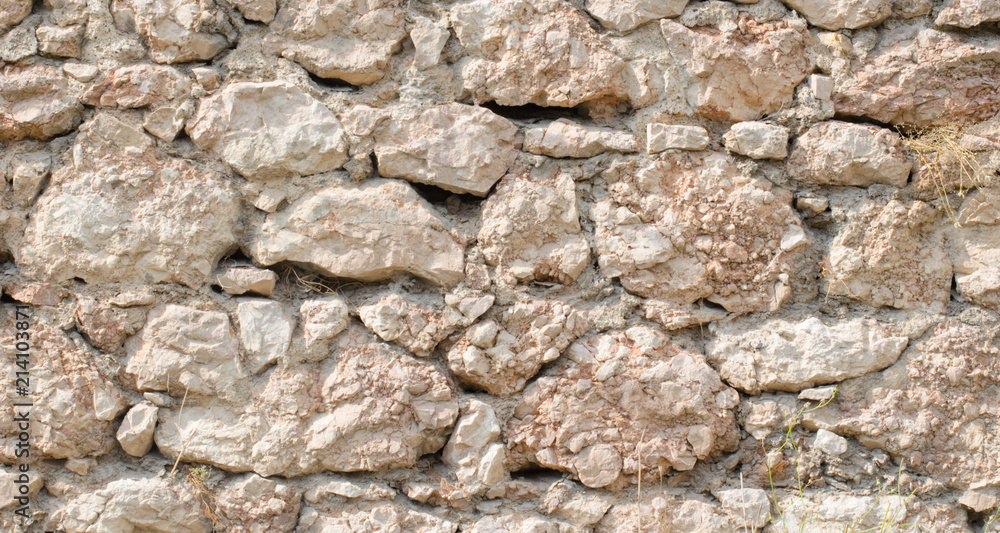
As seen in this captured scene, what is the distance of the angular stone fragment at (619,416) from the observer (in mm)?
1961

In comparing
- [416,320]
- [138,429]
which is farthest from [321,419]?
[138,429]

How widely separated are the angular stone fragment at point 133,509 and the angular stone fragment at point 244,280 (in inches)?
22.6

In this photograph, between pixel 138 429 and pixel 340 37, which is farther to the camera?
pixel 340 37

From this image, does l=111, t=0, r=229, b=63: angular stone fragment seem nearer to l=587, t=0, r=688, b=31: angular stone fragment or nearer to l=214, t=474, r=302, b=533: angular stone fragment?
l=587, t=0, r=688, b=31: angular stone fragment

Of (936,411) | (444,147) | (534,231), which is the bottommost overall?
(936,411)

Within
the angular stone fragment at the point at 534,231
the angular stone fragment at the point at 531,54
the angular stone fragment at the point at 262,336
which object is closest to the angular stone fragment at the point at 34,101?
the angular stone fragment at the point at 262,336

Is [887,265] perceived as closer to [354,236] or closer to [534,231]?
[534,231]

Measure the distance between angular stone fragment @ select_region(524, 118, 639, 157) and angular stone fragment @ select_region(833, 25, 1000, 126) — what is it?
0.67 metres

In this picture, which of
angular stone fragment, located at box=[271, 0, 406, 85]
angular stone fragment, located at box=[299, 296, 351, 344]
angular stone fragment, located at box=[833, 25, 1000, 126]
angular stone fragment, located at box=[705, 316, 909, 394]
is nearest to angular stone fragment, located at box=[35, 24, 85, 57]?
angular stone fragment, located at box=[271, 0, 406, 85]

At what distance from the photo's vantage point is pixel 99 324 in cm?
191

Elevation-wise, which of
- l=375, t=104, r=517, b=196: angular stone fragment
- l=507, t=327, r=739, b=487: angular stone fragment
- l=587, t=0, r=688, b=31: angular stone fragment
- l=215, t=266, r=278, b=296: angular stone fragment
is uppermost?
l=587, t=0, r=688, b=31: angular stone fragment

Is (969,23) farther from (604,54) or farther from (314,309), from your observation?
(314,309)

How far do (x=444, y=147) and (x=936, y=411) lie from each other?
1.63m

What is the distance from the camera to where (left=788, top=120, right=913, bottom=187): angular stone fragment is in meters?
2.00
